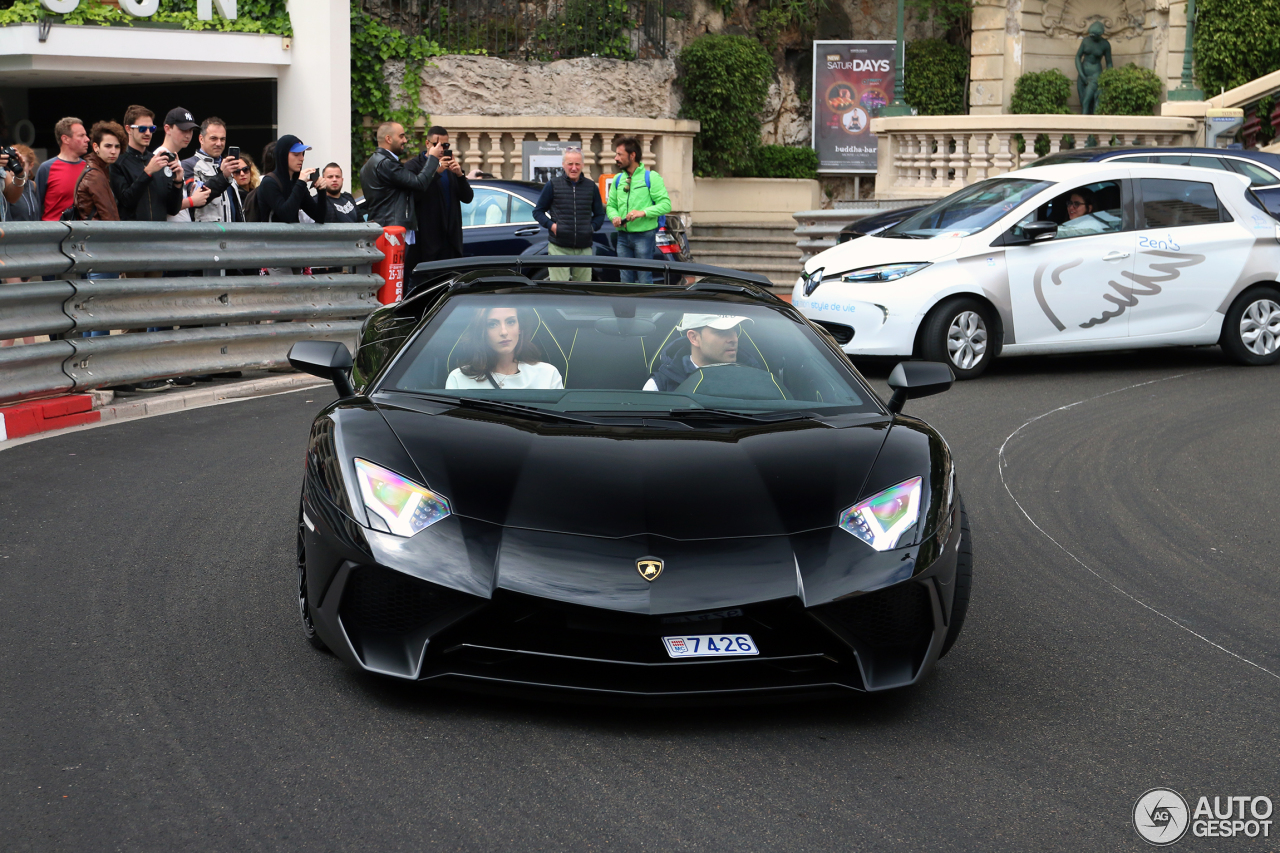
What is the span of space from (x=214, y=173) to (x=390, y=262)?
69.2 inches

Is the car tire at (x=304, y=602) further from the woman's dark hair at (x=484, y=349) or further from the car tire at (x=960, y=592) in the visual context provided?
the car tire at (x=960, y=592)

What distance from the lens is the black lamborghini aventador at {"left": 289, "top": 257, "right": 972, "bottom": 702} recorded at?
3771 millimetres

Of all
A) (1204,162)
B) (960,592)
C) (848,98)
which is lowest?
(960,592)

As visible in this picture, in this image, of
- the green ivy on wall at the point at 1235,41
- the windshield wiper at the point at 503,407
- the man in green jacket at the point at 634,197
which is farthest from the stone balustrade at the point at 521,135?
the windshield wiper at the point at 503,407

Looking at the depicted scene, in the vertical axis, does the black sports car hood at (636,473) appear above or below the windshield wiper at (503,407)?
below

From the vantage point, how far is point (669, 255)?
51.5 feet

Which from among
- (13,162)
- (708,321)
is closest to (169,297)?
(13,162)

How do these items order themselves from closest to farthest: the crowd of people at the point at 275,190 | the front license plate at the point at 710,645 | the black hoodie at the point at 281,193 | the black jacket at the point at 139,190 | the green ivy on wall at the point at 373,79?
the front license plate at the point at 710,645, the crowd of people at the point at 275,190, the black jacket at the point at 139,190, the black hoodie at the point at 281,193, the green ivy on wall at the point at 373,79

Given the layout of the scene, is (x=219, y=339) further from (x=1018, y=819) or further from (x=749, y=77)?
(x=749, y=77)

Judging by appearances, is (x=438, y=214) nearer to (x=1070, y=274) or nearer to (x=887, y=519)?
(x=1070, y=274)

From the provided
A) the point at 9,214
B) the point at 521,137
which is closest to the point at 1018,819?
the point at 9,214

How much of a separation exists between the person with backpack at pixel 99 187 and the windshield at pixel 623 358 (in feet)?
18.8

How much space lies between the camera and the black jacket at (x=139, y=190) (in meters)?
10.2

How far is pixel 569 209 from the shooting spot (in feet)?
43.1
